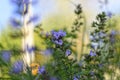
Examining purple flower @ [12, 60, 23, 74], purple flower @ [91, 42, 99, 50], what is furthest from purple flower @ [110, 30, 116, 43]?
purple flower @ [12, 60, 23, 74]

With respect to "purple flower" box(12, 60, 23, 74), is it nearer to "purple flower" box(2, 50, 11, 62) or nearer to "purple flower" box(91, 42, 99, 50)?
"purple flower" box(2, 50, 11, 62)

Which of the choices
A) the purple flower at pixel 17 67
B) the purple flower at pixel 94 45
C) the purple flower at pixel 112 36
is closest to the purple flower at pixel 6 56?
the purple flower at pixel 17 67

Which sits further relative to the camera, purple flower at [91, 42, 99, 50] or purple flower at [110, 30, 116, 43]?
purple flower at [110, 30, 116, 43]

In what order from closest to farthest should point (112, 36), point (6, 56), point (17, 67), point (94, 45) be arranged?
point (17, 67) → point (6, 56) → point (94, 45) → point (112, 36)

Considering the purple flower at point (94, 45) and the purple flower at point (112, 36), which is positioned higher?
the purple flower at point (94, 45)

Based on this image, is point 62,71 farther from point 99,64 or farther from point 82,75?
point 99,64

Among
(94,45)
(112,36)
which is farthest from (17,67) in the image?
(112,36)

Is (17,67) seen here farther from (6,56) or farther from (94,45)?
(94,45)

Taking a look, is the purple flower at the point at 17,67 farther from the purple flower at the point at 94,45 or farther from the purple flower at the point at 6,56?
the purple flower at the point at 94,45

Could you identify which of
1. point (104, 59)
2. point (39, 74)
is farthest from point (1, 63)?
point (104, 59)

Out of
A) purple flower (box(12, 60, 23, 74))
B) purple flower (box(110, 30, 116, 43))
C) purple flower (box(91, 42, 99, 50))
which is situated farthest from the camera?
purple flower (box(110, 30, 116, 43))

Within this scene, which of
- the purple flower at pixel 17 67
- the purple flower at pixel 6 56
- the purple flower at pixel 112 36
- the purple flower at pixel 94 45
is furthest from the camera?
the purple flower at pixel 112 36

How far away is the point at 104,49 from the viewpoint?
2.80 m

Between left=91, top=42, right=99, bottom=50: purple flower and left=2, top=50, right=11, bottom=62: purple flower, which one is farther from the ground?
left=91, top=42, right=99, bottom=50: purple flower
